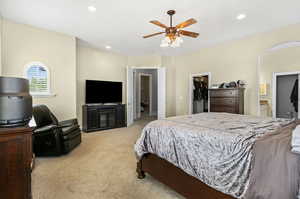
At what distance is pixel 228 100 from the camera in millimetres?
4055

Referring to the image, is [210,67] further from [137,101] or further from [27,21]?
[27,21]

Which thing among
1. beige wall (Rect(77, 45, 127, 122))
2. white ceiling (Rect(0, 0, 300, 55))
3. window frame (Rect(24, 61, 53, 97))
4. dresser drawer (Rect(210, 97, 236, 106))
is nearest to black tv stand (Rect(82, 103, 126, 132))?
beige wall (Rect(77, 45, 127, 122))

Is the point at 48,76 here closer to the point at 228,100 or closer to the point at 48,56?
the point at 48,56

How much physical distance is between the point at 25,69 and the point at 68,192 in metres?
2.91

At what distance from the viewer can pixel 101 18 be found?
317 cm

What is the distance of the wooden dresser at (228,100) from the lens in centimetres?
393

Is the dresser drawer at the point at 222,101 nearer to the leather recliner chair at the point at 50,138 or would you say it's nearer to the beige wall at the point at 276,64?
the beige wall at the point at 276,64

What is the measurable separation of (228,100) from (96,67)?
4.17m

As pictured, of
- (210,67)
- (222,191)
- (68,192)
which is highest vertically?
(210,67)

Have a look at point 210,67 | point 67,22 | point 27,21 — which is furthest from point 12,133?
point 210,67

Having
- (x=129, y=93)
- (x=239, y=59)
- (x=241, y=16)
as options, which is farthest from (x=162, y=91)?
(x=241, y=16)

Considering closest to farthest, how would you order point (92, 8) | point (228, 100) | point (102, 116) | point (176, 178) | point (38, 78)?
point (176, 178) < point (92, 8) < point (38, 78) < point (228, 100) < point (102, 116)

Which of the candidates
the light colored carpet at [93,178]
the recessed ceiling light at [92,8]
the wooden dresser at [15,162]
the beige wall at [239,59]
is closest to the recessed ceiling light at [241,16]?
the beige wall at [239,59]

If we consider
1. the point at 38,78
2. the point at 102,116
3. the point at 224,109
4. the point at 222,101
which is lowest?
the point at 102,116
